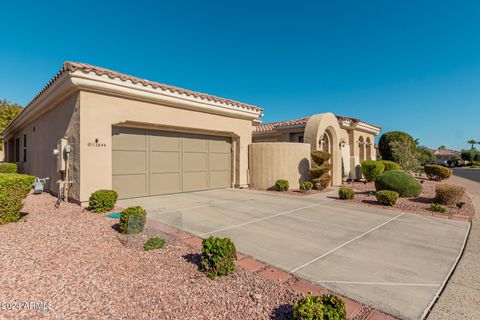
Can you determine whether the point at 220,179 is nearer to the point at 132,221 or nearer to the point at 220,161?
the point at 220,161

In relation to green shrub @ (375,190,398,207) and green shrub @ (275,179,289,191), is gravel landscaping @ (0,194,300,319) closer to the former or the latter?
green shrub @ (375,190,398,207)

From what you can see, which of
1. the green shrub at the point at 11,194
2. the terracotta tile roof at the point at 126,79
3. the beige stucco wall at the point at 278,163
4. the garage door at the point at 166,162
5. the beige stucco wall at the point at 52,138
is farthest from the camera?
the beige stucco wall at the point at 278,163

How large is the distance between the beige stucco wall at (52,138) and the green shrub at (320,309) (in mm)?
8172

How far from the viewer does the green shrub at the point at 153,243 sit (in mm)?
4581

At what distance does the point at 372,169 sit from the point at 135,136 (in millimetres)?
15548

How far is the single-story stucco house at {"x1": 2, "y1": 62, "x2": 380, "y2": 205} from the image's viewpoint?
317 inches

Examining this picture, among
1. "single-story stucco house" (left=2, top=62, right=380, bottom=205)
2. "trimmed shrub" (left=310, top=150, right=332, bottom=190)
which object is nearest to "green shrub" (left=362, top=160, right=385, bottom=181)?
"single-story stucco house" (left=2, top=62, right=380, bottom=205)

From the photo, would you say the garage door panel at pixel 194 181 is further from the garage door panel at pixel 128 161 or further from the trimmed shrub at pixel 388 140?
the trimmed shrub at pixel 388 140

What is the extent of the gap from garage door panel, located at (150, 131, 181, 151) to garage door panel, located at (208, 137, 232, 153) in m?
2.00

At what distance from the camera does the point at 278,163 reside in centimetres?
1309

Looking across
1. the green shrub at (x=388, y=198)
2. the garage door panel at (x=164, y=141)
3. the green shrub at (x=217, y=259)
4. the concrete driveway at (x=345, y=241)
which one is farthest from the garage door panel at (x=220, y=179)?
the green shrub at (x=217, y=259)

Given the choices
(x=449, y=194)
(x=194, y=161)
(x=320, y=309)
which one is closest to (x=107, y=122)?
(x=194, y=161)

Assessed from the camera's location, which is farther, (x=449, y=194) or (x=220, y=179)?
(x=220, y=179)

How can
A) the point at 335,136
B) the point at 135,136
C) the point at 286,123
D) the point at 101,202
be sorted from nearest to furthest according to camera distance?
1. the point at 101,202
2. the point at 135,136
3. the point at 335,136
4. the point at 286,123
